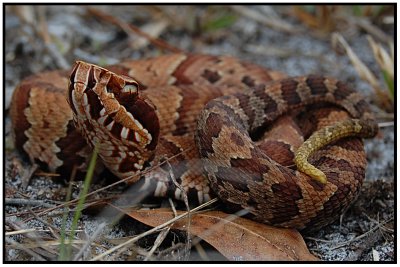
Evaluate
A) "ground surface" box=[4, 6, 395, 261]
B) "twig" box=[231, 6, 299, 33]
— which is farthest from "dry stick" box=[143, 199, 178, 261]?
"twig" box=[231, 6, 299, 33]

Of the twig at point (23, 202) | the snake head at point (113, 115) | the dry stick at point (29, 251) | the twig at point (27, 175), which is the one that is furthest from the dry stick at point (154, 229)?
the twig at point (27, 175)

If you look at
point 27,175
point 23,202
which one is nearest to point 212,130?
point 23,202

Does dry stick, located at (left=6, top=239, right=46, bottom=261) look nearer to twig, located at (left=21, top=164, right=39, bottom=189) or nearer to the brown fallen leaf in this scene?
the brown fallen leaf

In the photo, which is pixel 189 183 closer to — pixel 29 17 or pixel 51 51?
pixel 51 51

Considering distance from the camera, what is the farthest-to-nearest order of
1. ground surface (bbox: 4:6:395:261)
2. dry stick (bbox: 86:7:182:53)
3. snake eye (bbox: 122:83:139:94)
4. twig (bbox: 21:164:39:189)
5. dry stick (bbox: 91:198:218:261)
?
dry stick (bbox: 86:7:182:53) → ground surface (bbox: 4:6:395:261) → twig (bbox: 21:164:39:189) → snake eye (bbox: 122:83:139:94) → dry stick (bbox: 91:198:218:261)

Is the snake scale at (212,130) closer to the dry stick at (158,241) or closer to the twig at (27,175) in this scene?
the twig at (27,175)

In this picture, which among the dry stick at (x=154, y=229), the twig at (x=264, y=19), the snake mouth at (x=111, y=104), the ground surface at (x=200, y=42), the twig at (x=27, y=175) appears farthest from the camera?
the twig at (x=264, y=19)
